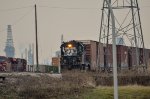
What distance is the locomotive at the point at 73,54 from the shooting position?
44.9 meters

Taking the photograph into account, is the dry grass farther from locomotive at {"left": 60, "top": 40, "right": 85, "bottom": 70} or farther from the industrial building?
locomotive at {"left": 60, "top": 40, "right": 85, "bottom": 70}

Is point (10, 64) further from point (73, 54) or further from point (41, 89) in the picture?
point (41, 89)

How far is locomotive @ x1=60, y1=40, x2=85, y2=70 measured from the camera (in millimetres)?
44938

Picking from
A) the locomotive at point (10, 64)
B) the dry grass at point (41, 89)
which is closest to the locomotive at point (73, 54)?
the locomotive at point (10, 64)

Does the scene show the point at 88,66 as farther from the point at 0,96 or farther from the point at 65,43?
the point at 0,96

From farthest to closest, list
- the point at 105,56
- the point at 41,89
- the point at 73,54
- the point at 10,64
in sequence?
1. the point at 10,64
2. the point at 73,54
3. the point at 105,56
4. the point at 41,89

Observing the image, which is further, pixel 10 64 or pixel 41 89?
pixel 10 64

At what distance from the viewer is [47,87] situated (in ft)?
87.0

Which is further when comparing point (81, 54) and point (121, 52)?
point (121, 52)

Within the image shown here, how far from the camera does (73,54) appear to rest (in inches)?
1779

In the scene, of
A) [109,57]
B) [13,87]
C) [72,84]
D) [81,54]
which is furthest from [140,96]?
[109,57]

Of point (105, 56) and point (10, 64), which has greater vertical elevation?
point (105, 56)

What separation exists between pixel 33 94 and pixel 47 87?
272cm

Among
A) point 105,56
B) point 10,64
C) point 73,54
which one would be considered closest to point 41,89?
point 73,54
